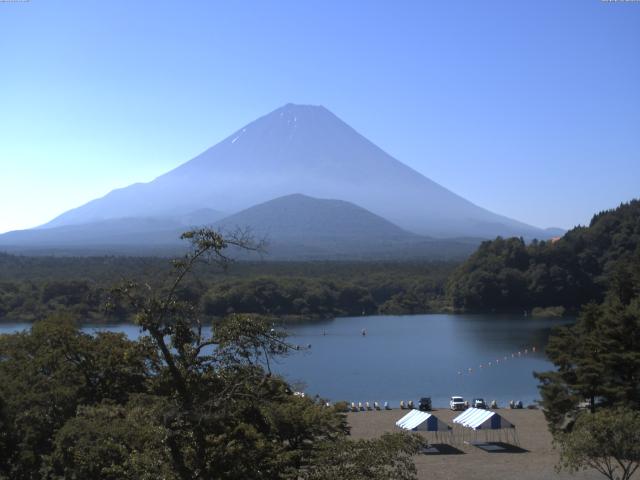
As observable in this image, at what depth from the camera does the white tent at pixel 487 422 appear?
1434 centimetres

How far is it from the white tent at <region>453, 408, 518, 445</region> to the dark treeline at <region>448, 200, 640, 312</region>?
32.0m

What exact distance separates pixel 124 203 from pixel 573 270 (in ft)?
505

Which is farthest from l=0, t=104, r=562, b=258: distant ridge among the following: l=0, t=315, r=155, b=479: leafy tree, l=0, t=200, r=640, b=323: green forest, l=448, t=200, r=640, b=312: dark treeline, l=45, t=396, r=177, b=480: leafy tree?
l=45, t=396, r=177, b=480: leafy tree

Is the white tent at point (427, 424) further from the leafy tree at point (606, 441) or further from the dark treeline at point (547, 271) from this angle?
the dark treeline at point (547, 271)

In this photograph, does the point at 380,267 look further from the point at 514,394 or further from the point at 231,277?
the point at 514,394

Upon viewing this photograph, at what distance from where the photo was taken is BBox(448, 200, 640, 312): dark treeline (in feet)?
154

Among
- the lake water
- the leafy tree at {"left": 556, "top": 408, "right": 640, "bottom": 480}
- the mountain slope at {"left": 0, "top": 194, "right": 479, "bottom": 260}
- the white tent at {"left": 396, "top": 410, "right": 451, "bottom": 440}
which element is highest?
the mountain slope at {"left": 0, "top": 194, "right": 479, "bottom": 260}

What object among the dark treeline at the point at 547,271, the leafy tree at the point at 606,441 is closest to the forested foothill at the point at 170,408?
the leafy tree at the point at 606,441

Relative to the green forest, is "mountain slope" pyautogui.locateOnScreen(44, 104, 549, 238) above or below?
above

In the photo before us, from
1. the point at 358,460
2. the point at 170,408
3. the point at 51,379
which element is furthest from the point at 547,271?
A: the point at 170,408

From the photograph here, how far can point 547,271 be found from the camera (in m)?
47.5

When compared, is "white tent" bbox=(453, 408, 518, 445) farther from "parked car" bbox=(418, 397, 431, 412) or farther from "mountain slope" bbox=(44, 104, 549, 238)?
"mountain slope" bbox=(44, 104, 549, 238)

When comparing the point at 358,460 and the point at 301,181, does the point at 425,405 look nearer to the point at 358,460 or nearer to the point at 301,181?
the point at 358,460

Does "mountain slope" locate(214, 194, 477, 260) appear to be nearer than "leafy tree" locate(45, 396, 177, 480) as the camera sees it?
No
